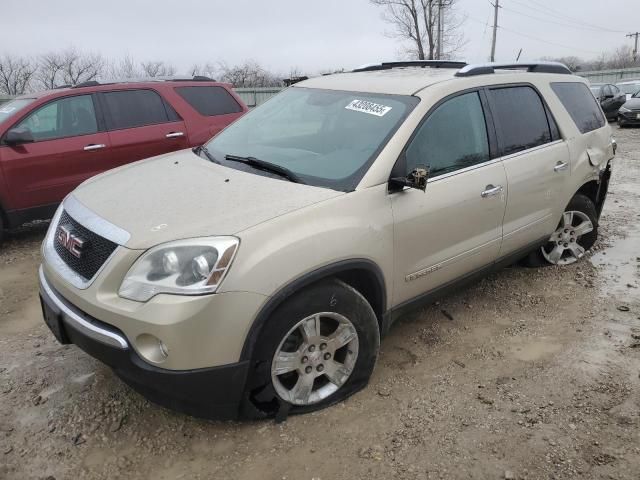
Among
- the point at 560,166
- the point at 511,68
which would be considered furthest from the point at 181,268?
the point at 511,68

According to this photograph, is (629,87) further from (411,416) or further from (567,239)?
(411,416)

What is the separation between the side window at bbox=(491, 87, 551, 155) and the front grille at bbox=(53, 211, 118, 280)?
264 cm

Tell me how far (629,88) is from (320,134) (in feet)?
67.0

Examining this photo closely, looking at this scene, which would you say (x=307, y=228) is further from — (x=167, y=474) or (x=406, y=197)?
(x=167, y=474)

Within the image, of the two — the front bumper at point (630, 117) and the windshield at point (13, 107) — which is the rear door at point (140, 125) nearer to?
the windshield at point (13, 107)

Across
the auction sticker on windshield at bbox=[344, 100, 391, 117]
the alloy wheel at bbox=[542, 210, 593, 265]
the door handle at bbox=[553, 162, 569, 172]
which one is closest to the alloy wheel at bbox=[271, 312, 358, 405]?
the auction sticker on windshield at bbox=[344, 100, 391, 117]

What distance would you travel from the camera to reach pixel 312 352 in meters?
2.69

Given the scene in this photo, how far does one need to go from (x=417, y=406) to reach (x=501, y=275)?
2.25m

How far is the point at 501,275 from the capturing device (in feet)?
15.6

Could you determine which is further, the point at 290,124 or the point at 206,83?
the point at 206,83

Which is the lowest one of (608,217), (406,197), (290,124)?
(608,217)

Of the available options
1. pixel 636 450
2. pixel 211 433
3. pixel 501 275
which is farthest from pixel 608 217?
pixel 211 433

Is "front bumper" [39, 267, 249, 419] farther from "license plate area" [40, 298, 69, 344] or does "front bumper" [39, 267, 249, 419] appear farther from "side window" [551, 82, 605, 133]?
"side window" [551, 82, 605, 133]

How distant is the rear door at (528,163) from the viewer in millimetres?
3697
